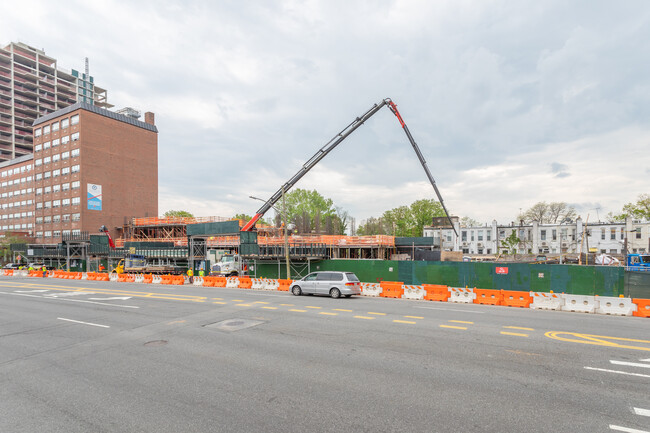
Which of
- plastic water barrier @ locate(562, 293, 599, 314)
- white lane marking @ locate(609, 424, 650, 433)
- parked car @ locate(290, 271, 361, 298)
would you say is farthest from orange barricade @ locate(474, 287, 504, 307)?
white lane marking @ locate(609, 424, 650, 433)

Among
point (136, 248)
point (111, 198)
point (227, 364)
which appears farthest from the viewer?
point (111, 198)

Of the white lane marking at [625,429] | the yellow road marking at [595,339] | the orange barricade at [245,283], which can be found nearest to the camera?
the white lane marking at [625,429]

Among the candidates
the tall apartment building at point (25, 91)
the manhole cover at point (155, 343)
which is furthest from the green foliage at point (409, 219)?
the tall apartment building at point (25, 91)

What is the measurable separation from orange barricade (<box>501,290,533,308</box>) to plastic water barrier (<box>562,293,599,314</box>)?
151 cm

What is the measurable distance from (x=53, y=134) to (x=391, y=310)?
8347 centimetres

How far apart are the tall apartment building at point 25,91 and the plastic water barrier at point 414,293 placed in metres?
118

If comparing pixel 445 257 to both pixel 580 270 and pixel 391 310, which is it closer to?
pixel 580 270

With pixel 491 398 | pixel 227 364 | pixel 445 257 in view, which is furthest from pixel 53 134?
pixel 491 398

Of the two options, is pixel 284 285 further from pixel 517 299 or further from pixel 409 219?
pixel 409 219

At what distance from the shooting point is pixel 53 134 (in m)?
71.1

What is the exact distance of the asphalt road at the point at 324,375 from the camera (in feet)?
17.5

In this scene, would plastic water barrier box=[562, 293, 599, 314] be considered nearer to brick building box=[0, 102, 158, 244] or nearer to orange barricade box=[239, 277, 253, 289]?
orange barricade box=[239, 277, 253, 289]

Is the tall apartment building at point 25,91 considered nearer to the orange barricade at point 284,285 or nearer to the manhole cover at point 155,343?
the orange barricade at point 284,285

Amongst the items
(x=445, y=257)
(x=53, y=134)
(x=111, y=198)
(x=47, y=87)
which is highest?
(x=47, y=87)
